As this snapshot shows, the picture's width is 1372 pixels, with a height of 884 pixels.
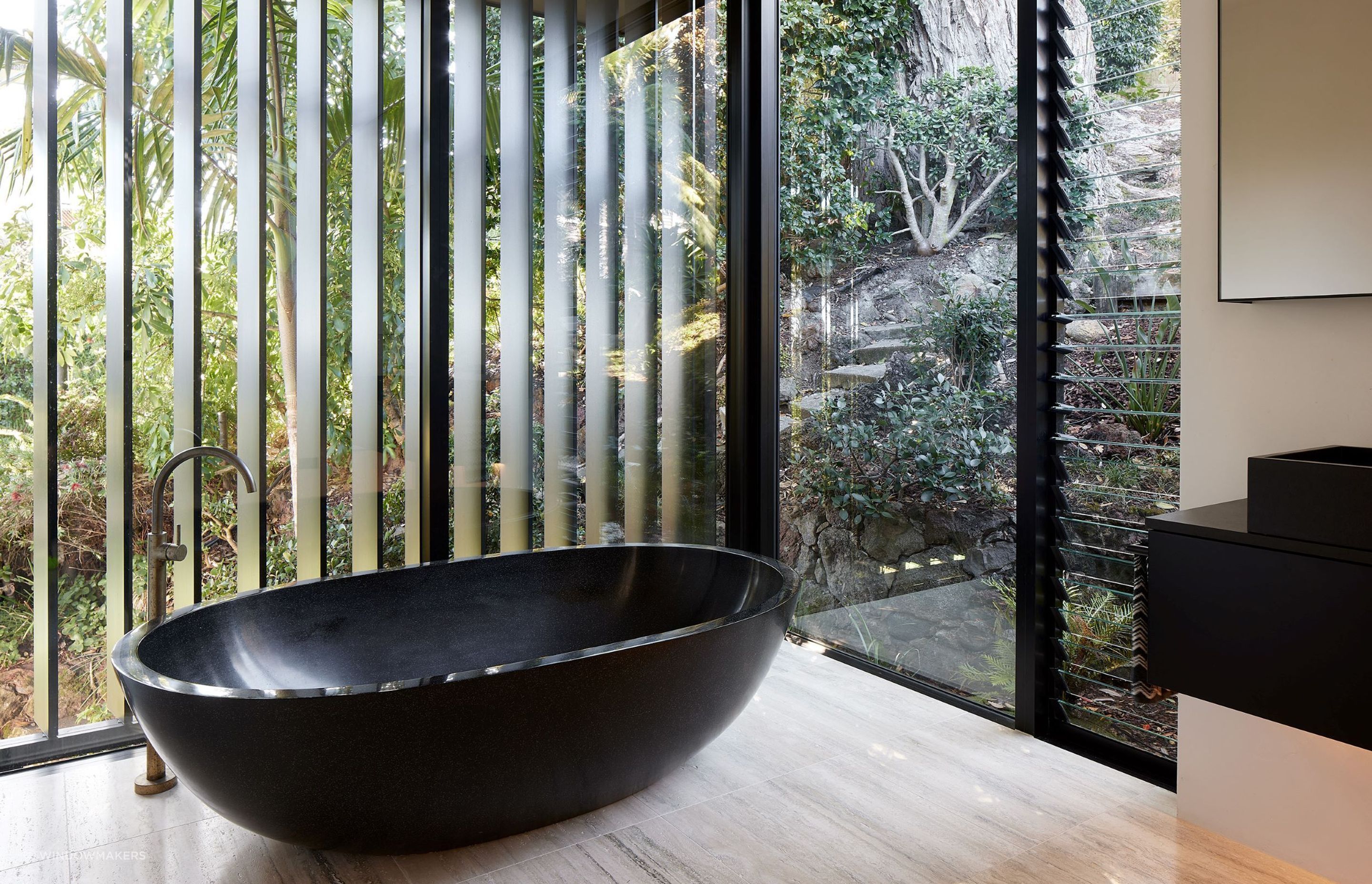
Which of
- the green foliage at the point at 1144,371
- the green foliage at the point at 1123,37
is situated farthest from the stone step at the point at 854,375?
the green foliage at the point at 1123,37

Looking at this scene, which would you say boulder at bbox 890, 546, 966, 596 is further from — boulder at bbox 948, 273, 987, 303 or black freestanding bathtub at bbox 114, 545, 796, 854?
boulder at bbox 948, 273, 987, 303

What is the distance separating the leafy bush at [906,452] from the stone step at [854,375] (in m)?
0.05

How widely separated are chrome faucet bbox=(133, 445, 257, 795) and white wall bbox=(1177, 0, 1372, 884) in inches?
93.7

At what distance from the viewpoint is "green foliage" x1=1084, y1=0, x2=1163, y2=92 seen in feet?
7.98

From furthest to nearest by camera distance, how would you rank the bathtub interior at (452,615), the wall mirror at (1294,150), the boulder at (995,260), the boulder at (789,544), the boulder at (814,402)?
1. the boulder at (789,544)
2. the boulder at (814,402)
3. the boulder at (995,260)
4. the bathtub interior at (452,615)
5. the wall mirror at (1294,150)

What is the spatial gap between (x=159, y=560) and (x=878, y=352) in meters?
2.24

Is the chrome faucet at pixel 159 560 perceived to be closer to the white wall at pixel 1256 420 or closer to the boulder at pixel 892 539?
the boulder at pixel 892 539

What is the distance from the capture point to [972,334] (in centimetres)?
288

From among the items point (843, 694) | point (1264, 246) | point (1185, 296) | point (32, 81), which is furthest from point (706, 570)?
point (32, 81)

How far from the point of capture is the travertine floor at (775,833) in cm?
200

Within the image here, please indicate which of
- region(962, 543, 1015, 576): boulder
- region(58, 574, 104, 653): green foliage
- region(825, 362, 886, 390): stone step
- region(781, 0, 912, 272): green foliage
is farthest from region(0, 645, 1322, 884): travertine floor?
region(781, 0, 912, 272): green foliage

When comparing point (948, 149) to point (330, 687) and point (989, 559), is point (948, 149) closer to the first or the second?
point (989, 559)

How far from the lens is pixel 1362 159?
6.10 ft

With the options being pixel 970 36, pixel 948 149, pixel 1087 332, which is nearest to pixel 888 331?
pixel 948 149
